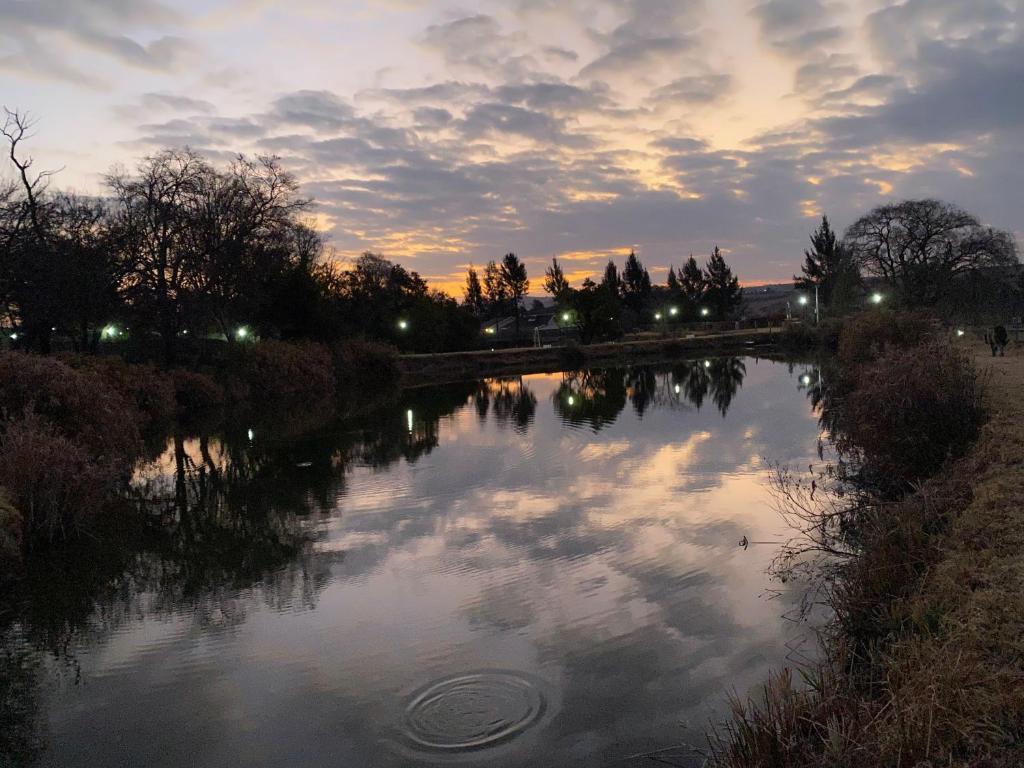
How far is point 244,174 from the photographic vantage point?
40156mm

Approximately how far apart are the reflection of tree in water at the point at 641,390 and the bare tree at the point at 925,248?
50.3 ft

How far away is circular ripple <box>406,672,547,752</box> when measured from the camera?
6.06 meters

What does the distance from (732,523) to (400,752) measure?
297 inches

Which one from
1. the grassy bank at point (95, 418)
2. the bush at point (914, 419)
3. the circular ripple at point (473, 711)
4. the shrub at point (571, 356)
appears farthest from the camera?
the shrub at point (571, 356)

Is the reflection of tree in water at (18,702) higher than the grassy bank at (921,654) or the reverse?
the reverse

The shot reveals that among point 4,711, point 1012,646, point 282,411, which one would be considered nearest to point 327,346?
point 282,411

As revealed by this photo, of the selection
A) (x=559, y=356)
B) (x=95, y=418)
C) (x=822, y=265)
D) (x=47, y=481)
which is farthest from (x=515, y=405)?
(x=822, y=265)

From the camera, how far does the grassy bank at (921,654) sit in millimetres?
4258

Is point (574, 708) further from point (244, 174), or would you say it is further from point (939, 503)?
point (244, 174)

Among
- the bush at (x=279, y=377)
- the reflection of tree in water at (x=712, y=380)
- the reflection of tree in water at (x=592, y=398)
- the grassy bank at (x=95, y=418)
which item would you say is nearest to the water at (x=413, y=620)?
the grassy bank at (x=95, y=418)

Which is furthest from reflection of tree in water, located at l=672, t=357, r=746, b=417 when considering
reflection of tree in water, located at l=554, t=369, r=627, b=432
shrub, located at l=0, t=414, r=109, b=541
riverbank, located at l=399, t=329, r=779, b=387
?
shrub, located at l=0, t=414, r=109, b=541

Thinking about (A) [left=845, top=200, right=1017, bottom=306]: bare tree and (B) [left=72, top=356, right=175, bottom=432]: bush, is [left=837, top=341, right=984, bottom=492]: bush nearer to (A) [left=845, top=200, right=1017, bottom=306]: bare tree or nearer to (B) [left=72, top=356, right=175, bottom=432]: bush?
(B) [left=72, top=356, right=175, bottom=432]: bush

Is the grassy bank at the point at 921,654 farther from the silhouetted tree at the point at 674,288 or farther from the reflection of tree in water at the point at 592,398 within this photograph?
the silhouetted tree at the point at 674,288

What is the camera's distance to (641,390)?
1382 inches
